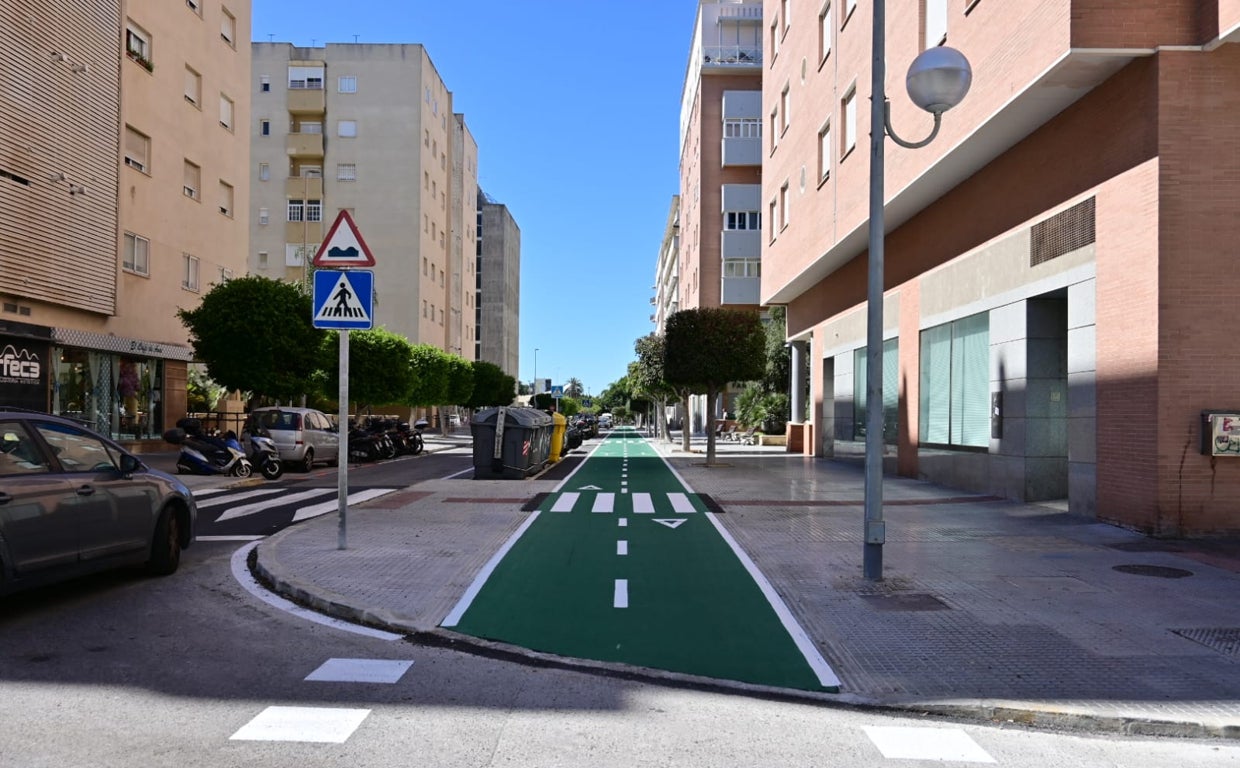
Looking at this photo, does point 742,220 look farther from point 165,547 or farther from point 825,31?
point 165,547

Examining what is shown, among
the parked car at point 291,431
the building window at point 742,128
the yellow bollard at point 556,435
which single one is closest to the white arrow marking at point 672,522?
the parked car at point 291,431

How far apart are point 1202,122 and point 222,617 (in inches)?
458

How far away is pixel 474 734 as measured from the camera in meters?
4.19

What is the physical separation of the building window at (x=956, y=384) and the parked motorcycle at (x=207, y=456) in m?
14.2

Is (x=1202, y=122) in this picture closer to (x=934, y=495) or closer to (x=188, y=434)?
(x=934, y=495)

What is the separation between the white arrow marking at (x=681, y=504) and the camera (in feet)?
43.3

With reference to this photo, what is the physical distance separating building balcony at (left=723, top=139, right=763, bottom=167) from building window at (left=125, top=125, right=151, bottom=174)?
2924 cm

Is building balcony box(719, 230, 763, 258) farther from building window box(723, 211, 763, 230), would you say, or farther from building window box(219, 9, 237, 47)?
building window box(219, 9, 237, 47)

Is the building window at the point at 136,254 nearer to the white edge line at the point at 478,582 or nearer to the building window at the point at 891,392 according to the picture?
the white edge line at the point at 478,582

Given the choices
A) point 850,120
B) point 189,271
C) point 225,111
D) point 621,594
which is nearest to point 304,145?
point 225,111

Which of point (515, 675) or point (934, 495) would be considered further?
point (934, 495)

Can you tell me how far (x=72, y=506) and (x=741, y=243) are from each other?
41.8m

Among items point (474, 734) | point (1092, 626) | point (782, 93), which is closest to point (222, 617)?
point (474, 734)

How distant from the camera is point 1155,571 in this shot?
830 centimetres
